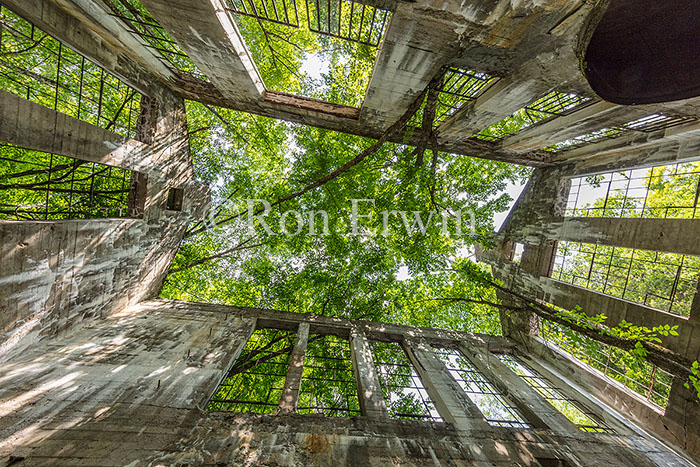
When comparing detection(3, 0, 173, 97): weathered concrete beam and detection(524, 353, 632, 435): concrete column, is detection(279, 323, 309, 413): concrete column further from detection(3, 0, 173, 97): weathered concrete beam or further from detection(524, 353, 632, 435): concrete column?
detection(3, 0, 173, 97): weathered concrete beam

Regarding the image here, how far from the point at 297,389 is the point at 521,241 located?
10.1 metres

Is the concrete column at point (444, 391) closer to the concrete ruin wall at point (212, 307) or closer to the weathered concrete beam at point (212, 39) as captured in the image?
the concrete ruin wall at point (212, 307)

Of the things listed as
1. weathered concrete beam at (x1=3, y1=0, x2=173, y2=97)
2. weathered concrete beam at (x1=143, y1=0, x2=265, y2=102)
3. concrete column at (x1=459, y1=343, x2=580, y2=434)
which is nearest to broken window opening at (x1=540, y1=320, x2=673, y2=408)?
concrete column at (x1=459, y1=343, x2=580, y2=434)

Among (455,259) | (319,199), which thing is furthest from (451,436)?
(319,199)

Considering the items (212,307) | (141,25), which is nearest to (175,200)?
(212,307)

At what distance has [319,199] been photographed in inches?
430

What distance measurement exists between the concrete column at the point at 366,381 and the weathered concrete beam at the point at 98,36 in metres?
9.49

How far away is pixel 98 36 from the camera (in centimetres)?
544

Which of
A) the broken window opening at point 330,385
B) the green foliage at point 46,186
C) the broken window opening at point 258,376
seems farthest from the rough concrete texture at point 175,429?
the green foliage at point 46,186

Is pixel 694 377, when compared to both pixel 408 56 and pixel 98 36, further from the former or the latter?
pixel 98 36

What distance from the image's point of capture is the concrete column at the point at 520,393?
5855 mm

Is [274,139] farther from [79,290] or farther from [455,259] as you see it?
[455,259]

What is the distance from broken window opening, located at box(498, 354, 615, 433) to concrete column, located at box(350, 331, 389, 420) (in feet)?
16.1

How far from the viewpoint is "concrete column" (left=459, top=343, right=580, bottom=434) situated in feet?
19.2
